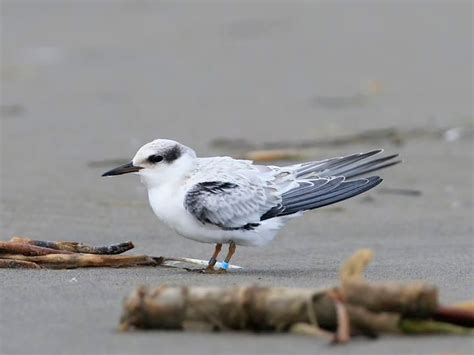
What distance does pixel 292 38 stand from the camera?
40.2 feet

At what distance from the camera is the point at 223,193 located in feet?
18.1

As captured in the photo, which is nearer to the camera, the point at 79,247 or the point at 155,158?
the point at 79,247

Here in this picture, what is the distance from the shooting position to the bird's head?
221 inches

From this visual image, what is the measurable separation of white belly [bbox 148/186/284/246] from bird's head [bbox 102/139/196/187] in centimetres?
7

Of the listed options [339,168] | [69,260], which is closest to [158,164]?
[69,260]

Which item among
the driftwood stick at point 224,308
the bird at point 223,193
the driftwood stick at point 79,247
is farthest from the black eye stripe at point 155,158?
the driftwood stick at point 224,308

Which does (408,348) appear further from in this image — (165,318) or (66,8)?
(66,8)

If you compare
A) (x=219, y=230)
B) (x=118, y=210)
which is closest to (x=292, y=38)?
(x=118, y=210)

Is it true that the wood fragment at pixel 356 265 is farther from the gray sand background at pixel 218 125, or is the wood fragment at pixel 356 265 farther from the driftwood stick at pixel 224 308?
the gray sand background at pixel 218 125

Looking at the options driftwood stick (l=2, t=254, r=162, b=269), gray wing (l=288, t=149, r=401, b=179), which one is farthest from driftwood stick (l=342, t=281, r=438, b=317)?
gray wing (l=288, t=149, r=401, b=179)

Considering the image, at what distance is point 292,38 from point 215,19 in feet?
4.36

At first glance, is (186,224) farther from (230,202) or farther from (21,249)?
(21,249)

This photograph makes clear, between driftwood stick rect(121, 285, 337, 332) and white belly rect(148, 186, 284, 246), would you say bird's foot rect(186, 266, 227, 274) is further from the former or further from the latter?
driftwood stick rect(121, 285, 337, 332)

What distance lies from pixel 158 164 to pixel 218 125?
151 inches
